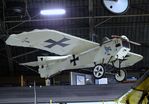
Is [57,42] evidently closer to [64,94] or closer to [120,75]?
[120,75]

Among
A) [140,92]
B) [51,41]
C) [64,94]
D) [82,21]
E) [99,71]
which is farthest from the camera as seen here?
[82,21]

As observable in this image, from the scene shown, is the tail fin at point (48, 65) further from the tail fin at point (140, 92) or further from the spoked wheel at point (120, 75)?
the tail fin at point (140, 92)

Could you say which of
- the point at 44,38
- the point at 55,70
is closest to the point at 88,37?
the point at 55,70

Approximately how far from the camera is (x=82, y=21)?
1448cm

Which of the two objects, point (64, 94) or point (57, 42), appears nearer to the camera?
point (64, 94)

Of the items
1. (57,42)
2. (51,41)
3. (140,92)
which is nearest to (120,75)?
(57,42)

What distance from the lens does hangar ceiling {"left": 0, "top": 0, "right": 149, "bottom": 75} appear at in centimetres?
1378

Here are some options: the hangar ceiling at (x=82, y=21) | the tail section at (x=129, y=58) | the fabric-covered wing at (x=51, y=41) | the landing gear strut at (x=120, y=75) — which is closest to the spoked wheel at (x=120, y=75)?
the landing gear strut at (x=120, y=75)

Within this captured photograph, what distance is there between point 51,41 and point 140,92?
7.11 metres

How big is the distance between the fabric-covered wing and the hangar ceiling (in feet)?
11.4

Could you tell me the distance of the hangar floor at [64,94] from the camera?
23.0ft

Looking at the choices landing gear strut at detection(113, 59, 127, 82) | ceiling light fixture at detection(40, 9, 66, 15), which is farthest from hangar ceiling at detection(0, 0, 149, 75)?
landing gear strut at detection(113, 59, 127, 82)

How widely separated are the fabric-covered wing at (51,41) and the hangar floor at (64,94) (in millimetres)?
1771

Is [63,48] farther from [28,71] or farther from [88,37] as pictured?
[28,71]
